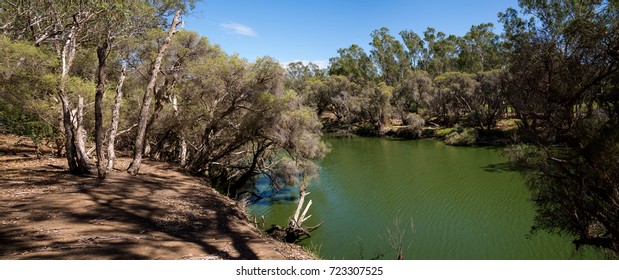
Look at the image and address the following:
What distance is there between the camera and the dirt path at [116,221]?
5.52m

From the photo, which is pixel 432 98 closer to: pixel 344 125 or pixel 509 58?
pixel 344 125

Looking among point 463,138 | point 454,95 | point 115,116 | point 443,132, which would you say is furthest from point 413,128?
point 115,116

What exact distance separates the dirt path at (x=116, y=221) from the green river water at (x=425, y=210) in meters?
5.09

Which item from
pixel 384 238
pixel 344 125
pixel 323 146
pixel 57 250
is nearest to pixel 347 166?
pixel 323 146

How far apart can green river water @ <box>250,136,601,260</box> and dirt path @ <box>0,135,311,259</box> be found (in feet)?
16.7

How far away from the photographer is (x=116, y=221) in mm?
7098

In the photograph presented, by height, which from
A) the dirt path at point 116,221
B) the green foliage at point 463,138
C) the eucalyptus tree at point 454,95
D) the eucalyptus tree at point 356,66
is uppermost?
the eucalyptus tree at point 356,66

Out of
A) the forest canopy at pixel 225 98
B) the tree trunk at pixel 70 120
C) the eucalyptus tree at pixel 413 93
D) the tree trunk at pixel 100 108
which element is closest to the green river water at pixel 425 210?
the forest canopy at pixel 225 98

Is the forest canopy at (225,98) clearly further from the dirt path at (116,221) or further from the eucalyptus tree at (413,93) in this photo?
the eucalyptus tree at (413,93)

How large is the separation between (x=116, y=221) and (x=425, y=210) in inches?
573

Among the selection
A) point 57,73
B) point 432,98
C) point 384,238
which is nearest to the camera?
point 57,73

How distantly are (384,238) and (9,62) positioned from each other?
14.1 m

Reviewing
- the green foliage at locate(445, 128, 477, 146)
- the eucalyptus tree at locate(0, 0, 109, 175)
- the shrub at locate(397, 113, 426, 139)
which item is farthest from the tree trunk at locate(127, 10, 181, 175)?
the shrub at locate(397, 113, 426, 139)

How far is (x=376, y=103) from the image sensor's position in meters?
50.8
